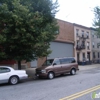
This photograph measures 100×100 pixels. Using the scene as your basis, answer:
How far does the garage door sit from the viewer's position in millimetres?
28538

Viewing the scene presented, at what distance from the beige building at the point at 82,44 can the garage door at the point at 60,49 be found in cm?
192

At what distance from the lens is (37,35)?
45.9 feet

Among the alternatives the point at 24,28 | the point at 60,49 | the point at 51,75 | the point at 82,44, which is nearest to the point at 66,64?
the point at 51,75

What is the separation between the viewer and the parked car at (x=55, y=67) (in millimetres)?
15218

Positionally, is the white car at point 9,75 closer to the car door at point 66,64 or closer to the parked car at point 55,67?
the parked car at point 55,67

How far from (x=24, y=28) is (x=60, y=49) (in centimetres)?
1763

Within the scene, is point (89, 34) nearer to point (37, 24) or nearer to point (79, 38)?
point (79, 38)

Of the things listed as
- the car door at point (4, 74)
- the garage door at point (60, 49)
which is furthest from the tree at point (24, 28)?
the garage door at point (60, 49)

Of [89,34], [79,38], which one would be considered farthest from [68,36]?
[89,34]

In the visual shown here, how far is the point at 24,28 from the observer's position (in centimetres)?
1313

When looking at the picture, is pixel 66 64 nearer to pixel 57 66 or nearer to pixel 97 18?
pixel 57 66

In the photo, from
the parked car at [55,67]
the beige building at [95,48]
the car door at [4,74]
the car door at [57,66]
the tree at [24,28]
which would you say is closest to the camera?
the car door at [4,74]

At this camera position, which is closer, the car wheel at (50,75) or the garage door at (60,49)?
the car wheel at (50,75)

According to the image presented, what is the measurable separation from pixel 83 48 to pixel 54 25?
19327mm
